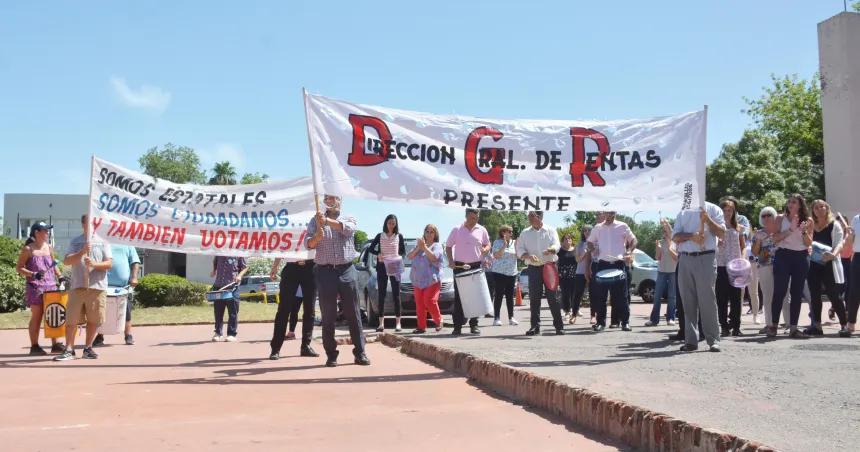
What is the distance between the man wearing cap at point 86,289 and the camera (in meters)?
10.2

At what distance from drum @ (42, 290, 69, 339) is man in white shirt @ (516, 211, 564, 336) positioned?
20.6ft

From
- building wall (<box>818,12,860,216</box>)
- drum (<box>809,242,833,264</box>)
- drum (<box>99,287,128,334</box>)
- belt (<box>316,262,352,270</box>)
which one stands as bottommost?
drum (<box>99,287,128,334</box>)

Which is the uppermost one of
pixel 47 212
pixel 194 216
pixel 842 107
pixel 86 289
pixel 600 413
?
pixel 47 212

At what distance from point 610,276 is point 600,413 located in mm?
7031

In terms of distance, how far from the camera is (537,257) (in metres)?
11.7

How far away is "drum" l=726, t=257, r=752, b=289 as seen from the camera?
35.1 ft

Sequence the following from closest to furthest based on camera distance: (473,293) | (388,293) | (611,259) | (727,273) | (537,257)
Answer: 1. (727,273)
2. (537,257)
3. (473,293)
4. (611,259)
5. (388,293)

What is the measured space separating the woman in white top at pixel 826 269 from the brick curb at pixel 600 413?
525cm

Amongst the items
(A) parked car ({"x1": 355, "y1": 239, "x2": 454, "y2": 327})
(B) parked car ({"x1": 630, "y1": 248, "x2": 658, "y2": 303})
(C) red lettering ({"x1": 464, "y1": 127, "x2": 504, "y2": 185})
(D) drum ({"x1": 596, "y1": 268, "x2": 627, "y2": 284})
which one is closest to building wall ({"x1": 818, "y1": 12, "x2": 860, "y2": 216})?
(B) parked car ({"x1": 630, "y1": 248, "x2": 658, "y2": 303})

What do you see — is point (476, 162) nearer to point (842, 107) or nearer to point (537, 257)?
point (537, 257)

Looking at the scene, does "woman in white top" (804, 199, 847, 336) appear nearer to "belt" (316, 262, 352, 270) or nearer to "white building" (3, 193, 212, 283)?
"belt" (316, 262, 352, 270)

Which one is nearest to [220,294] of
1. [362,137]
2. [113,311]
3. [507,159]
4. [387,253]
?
[113,311]

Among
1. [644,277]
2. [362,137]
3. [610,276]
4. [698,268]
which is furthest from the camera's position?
[644,277]

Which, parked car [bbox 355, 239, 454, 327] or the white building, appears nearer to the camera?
parked car [bbox 355, 239, 454, 327]
